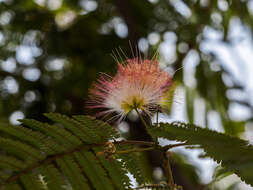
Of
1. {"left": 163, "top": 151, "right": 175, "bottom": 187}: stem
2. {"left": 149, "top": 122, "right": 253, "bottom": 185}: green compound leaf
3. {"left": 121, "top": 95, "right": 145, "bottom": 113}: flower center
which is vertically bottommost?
{"left": 163, "top": 151, "right": 175, "bottom": 187}: stem

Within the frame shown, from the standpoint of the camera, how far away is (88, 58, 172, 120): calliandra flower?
1629 millimetres

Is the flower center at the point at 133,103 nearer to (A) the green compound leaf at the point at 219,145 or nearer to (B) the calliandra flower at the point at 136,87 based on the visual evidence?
(B) the calliandra flower at the point at 136,87

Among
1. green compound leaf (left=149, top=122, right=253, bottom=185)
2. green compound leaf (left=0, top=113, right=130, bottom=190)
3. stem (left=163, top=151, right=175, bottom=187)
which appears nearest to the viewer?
green compound leaf (left=149, top=122, right=253, bottom=185)

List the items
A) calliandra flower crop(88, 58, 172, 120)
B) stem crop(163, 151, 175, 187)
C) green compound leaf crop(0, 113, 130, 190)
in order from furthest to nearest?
calliandra flower crop(88, 58, 172, 120), green compound leaf crop(0, 113, 130, 190), stem crop(163, 151, 175, 187)

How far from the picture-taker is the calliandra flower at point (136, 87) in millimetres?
1629

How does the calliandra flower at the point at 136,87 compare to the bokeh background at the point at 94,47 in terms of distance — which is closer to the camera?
the calliandra flower at the point at 136,87

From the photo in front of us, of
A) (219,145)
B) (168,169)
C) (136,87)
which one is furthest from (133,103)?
(219,145)

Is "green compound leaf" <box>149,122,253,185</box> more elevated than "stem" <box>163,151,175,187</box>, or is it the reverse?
"green compound leaf" <box>149,122,253,185</box>

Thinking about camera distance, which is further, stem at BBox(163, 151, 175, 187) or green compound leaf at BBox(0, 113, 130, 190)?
green compound leaf at BBox(0, 113, 130, 190)

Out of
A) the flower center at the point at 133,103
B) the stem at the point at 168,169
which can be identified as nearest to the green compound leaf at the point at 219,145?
the stem at the point at 168,169

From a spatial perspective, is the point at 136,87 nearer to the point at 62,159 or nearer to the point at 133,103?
the point at 133,103

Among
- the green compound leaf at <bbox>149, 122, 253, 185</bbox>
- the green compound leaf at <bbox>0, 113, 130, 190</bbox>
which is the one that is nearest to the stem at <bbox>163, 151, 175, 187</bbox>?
the green compound leaf at <bbox>149, 122, 253, 185</bbox>

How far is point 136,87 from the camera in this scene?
1.63 metres

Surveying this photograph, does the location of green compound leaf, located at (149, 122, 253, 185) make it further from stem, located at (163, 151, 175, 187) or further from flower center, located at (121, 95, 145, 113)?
flower center, located at (121, 95, 145, 113)
